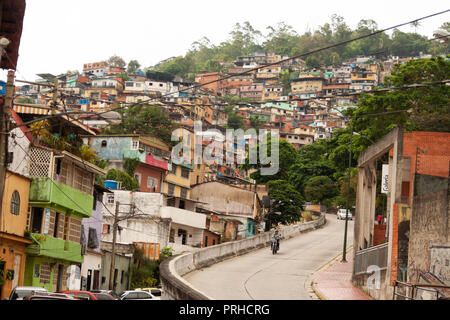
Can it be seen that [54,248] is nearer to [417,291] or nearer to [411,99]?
[417,291]

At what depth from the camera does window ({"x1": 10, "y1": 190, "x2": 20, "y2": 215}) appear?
33.3 metres

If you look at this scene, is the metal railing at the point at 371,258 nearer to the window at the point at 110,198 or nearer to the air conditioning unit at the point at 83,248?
the air conditioning unit at the point at 83,248

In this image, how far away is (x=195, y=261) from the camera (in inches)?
1522

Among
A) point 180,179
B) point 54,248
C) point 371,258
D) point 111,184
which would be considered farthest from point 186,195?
point 371,258

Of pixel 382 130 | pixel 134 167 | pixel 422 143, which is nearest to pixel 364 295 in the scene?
pixel 422 143

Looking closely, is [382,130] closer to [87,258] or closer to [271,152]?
[87,258]

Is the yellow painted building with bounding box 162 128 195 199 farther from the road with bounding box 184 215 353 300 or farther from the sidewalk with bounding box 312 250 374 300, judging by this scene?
the sidewalk with bounding box 312 250 374 300

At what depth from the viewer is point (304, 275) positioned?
1485 inches

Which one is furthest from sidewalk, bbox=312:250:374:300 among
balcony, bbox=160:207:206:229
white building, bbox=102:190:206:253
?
balcony, bbox=160:207:206:229

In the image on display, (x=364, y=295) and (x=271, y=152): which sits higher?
(x=271, y=152)

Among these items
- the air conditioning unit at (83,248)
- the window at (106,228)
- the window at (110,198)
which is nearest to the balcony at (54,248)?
the air conditioning unit at (83,248)

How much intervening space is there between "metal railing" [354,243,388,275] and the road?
2.66 m
